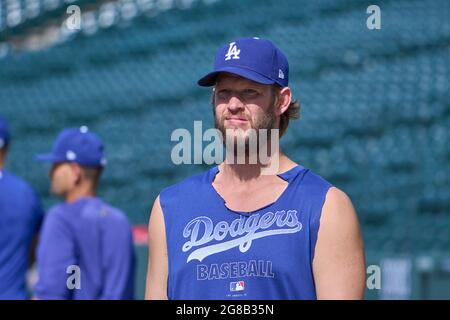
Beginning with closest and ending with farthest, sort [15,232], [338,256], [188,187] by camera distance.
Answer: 1. [338,256]
2. [188,187]
3. [15,232]

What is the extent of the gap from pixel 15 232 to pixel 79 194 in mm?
327

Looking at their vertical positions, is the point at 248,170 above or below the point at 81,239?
below

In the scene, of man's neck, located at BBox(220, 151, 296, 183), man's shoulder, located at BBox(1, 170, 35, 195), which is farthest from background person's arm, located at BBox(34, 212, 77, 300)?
man's neck, located at BBox(220, 151, 296, 183)

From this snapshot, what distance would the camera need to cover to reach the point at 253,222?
2.24 metres

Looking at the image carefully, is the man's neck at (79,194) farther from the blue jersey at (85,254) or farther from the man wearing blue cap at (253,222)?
the man wearing blue cap at (253,222)

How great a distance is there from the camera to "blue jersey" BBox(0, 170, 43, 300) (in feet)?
13.4

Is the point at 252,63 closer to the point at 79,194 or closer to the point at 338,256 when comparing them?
the point at 338,256

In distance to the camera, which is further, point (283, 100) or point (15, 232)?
point (15, 232)

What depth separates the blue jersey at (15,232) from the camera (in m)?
4.07

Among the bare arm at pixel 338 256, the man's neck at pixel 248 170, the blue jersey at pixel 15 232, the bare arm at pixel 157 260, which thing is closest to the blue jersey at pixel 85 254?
the blue jersey at pixel 15 232

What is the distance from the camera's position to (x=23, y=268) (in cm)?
415

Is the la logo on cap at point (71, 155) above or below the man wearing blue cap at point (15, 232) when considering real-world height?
above

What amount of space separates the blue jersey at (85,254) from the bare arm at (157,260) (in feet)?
5.09

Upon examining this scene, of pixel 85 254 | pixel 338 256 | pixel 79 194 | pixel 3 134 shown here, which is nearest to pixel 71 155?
pixel 79 194
